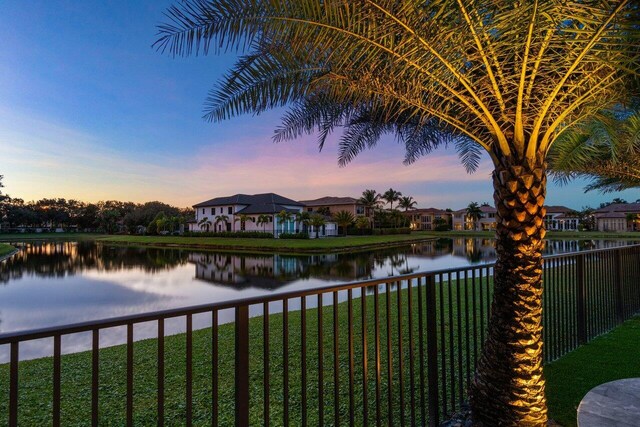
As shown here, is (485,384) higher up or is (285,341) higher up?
(285,341)

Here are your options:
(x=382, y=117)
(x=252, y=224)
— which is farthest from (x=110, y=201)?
(x=382, y=117)

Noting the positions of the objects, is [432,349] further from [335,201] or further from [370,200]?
[335,201]

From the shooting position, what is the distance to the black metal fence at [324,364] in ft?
5.98

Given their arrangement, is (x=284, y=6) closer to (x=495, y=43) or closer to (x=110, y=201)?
(x=495, y=43)

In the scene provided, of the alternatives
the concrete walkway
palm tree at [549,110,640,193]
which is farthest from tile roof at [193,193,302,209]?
the concrete walkway

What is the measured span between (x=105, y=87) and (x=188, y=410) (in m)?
16.2

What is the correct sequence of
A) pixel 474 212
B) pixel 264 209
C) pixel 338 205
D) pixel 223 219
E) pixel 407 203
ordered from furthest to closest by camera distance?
pixel 407 203, pixel 474 212, pixel 338 205, pixel 223 219, pixel 264 209

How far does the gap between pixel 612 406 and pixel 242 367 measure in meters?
2.04

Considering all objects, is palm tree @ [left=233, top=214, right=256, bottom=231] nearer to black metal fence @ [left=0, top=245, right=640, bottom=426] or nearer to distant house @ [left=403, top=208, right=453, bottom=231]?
black metal fence @ [left=0, top=245, right=640, bottom=426]

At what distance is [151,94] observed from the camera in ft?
50.5

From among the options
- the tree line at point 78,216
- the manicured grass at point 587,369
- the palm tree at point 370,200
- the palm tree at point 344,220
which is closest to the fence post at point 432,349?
the manicured grass at point 587,369

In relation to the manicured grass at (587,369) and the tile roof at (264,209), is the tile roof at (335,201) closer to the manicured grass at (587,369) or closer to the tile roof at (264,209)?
the tile roof at (264,209)

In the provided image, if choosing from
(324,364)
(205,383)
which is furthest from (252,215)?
(205,383)

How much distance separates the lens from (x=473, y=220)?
69750 millimetres
